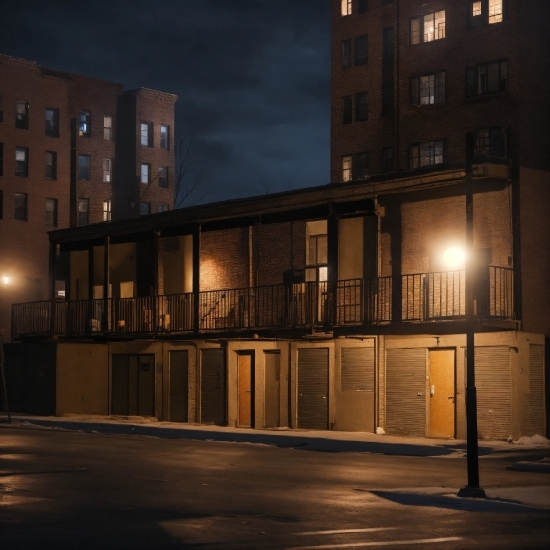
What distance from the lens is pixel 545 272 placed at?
111 ft

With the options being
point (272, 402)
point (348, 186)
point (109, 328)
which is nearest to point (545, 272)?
point (348, 186)

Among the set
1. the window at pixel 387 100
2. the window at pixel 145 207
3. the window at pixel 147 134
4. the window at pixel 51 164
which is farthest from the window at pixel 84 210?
the window at pixel 387 100

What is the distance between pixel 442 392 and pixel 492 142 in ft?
39.4

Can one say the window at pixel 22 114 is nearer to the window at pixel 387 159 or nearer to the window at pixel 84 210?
the window at pixel 84 210

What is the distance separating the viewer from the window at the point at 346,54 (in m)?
52.2

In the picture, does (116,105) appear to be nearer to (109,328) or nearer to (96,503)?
(109,328)

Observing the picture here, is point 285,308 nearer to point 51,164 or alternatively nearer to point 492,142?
point 492,142

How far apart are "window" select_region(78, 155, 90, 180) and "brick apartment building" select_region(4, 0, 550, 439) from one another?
32.2 m

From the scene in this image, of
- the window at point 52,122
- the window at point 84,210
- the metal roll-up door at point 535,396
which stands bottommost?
the metal roll-up door at point 535,396

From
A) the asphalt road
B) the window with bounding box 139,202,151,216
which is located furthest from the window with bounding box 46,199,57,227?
the asphalt road

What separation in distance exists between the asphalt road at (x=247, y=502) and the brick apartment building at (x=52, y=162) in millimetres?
42097

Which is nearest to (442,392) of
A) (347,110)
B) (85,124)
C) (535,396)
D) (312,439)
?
(535,396)

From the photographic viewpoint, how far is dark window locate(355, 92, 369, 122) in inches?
2014

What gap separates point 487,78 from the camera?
43.8 metres
